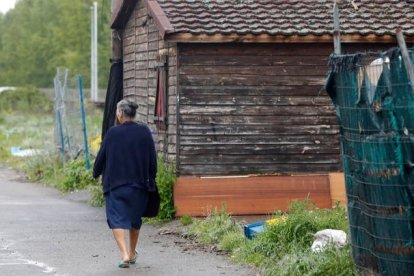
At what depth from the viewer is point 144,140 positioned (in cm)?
1096

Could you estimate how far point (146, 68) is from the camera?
17.5 m

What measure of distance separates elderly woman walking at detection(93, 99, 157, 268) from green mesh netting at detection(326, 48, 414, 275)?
283 cm

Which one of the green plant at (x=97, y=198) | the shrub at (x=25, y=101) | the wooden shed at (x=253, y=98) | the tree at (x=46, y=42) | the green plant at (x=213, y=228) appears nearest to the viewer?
the green plant at (x=213, y=228)

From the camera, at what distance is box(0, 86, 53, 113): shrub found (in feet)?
197

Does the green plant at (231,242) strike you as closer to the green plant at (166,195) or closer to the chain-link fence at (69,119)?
the green plant at (166,195)

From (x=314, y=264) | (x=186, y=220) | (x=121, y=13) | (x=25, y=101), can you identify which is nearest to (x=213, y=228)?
(x=186, y=220)

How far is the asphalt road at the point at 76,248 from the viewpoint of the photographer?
10.8 m

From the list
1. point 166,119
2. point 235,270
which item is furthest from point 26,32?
point 235,270

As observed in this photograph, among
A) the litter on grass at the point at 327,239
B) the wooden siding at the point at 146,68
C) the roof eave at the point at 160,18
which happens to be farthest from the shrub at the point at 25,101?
the litter on grass at the point at 327,239

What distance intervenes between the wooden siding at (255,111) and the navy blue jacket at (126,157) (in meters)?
4.24

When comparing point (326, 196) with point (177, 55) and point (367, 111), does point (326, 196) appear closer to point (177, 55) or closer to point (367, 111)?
point (177, 55)

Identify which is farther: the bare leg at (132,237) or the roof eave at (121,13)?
the roof eave at (121,13)

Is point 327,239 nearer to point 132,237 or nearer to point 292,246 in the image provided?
point 292,246

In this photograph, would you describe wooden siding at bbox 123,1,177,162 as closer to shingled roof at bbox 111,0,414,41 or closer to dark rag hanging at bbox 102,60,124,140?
dark rag hanging at bbox 102,60,124,140
